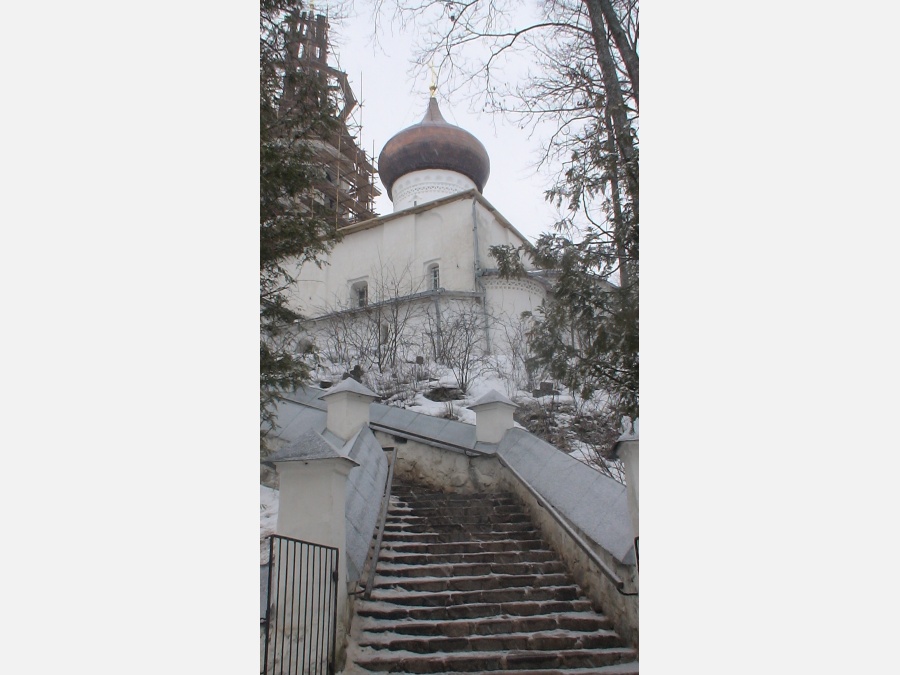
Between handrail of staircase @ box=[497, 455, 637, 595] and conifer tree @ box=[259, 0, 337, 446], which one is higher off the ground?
conifer tree @ box=[259, 0, 337, 446]

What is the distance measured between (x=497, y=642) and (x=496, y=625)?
0.16 m

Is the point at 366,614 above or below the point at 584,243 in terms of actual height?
below

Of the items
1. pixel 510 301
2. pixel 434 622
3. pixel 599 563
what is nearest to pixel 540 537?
pixel 599 563

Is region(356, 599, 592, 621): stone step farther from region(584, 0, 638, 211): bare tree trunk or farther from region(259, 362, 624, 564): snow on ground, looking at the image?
region(584, 0, 638, 211): bare tree trunk

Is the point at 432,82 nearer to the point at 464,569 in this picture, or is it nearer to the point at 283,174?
the point at 283,174

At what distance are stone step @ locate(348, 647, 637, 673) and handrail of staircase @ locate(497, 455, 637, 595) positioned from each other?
0.38 meters

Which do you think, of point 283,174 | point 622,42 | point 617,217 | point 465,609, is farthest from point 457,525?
point 622,42

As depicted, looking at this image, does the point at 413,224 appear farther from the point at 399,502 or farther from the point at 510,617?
the point at 510,617

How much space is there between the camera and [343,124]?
355 cm

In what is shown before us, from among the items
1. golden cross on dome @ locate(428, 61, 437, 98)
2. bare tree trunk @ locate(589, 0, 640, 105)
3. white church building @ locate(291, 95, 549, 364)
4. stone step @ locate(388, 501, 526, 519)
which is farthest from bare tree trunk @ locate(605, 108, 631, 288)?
stone step @ locate(388, 501, 526, 519)

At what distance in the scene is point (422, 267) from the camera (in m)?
5.18

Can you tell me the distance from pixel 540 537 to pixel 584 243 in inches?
107

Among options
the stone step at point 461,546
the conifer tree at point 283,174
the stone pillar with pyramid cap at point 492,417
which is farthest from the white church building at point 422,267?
the stone step at point 461,546

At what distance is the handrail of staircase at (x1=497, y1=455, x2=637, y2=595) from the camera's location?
10.9 feet
